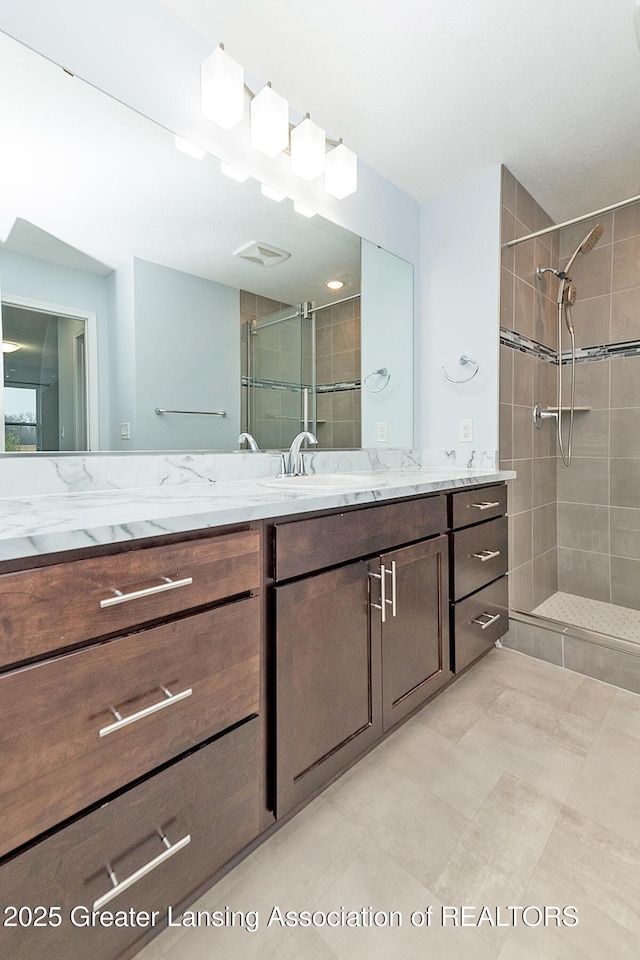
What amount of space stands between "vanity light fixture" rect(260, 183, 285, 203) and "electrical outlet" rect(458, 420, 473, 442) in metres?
1.33

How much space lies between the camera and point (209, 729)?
3.02 ft

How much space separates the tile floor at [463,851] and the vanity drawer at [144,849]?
0.50 feet

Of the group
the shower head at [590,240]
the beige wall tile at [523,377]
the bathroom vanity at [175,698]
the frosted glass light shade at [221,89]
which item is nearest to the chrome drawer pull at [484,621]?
the bathroom vanity at [175,698]

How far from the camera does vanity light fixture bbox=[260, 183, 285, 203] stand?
5.59 ft

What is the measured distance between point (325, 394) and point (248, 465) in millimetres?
559

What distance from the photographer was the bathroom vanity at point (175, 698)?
0.70 metres

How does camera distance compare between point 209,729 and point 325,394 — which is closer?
point 209,729

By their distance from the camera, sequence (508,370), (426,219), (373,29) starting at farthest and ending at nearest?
(426,219), (508,370), (373,29)

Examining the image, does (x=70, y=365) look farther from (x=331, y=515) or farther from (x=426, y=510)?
(x=426, y=510)

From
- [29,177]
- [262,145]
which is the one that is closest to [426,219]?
[262,145]

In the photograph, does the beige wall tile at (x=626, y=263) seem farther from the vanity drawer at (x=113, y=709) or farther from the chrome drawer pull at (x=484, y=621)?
the vanity drawer at (x=113, y=709)

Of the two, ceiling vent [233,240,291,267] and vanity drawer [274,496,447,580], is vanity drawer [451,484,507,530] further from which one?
ceiling vent [233,240,291,267]

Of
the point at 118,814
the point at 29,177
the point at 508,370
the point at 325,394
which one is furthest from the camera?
the point at 508,370

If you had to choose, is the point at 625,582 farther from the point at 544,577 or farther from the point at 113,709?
the point at 113,709
